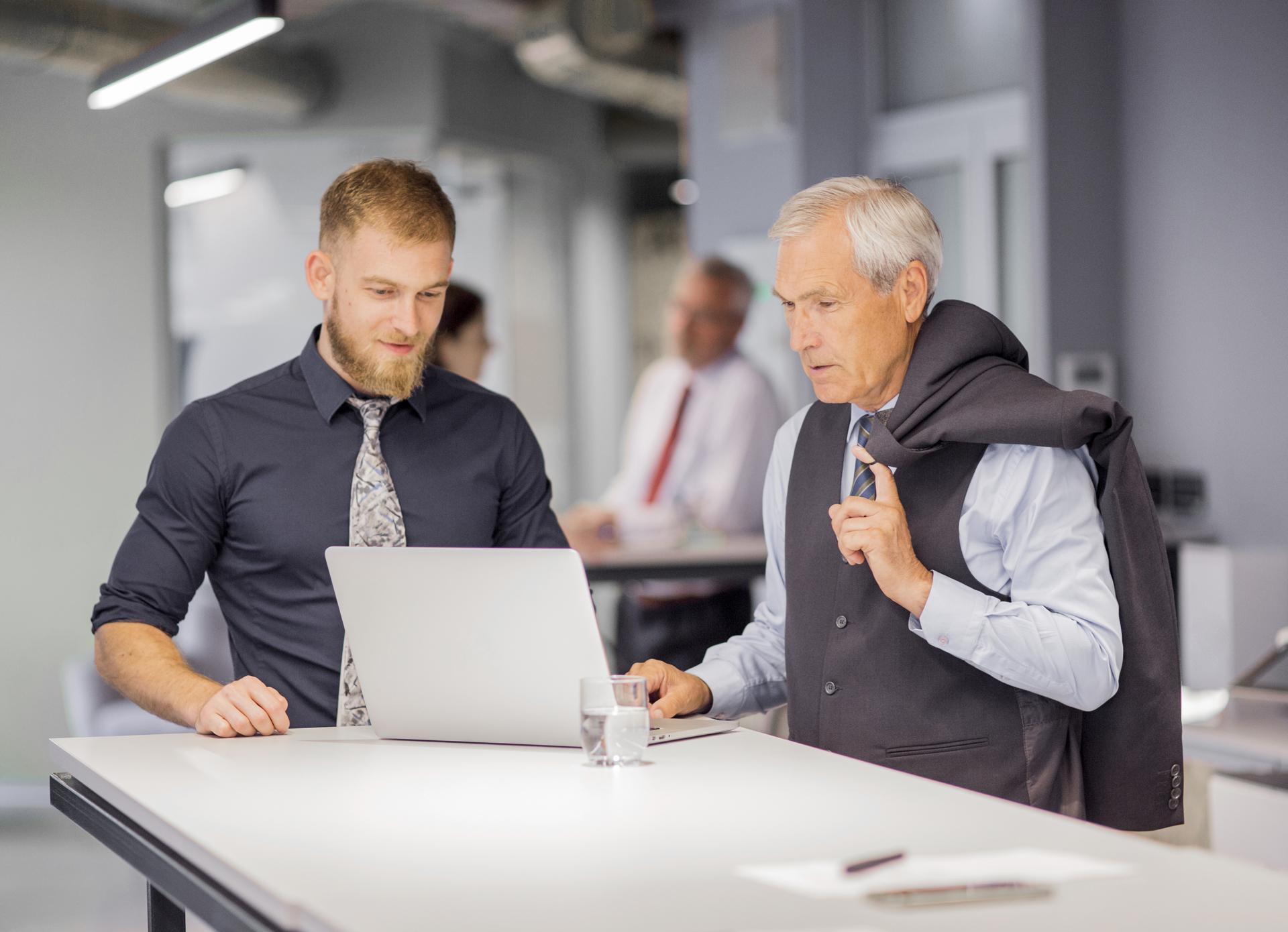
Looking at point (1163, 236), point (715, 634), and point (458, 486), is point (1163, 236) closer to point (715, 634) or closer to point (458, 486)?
point (715, 634)

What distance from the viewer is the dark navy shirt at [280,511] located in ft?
8.13

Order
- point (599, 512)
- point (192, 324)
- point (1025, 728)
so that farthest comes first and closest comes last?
point (192, 324) < point (599, 512) < point (1025, 728)

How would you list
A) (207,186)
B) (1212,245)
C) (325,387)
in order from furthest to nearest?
1. (207,186)
2. (1212,245)
3. (325,387)

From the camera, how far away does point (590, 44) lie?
7.98 meters

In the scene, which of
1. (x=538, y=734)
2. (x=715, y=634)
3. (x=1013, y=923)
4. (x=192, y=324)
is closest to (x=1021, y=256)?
(x=715, y=634)

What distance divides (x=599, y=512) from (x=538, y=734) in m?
3.74

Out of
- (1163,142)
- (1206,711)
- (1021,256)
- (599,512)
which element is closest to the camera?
(1206,711)

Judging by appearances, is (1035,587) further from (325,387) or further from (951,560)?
(325,387)

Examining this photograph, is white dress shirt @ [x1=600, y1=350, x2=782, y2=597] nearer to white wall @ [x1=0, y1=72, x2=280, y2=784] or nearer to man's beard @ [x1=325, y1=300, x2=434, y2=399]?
white wall @ [x1=0, y1=72, x2=280, y2=784]

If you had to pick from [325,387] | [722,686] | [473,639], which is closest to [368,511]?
[325,387]

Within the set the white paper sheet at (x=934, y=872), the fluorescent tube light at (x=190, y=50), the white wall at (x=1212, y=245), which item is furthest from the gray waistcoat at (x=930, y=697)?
the white wall at (x=1212, y=245)

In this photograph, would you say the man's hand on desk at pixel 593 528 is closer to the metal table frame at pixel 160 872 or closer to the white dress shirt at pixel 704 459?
the white dress shirt at pixel 704 459

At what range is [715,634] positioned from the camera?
5.96 metres

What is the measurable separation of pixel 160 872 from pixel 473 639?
51 cm
